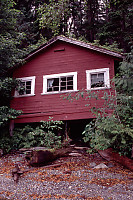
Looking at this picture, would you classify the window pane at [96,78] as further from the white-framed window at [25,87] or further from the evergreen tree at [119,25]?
the evergreen tree at [119,25]

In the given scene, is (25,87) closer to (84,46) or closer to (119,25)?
(84,46)

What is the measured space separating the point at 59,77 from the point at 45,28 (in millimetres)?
13818

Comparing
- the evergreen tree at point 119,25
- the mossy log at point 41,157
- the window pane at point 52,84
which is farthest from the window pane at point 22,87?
the evergreen tree at point 119,25

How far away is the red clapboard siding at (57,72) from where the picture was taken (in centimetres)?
1070

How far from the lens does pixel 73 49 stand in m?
11.8

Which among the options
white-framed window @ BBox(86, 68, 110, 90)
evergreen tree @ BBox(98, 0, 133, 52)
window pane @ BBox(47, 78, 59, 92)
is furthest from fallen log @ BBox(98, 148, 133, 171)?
evergreen tree @ BBox(98, 0, 133, 52)

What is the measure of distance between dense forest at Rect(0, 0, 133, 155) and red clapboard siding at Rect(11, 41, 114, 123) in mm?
747

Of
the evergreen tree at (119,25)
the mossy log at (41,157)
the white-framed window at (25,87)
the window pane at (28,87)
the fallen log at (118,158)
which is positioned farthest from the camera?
the evergreen tree at (119,25)

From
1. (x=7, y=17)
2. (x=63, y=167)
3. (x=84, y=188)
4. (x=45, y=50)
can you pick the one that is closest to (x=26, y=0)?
(x=7, y=17)

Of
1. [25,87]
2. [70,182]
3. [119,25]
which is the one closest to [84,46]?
[25,87]

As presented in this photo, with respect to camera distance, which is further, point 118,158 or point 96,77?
point 96,77

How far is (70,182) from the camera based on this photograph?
6223mm

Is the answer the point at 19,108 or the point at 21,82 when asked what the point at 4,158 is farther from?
the point at 21,82

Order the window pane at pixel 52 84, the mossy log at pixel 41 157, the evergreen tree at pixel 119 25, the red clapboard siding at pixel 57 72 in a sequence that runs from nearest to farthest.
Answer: the mossy log at pixel 41 157, the red clapboard siding at pixel 57 72, the window pane at pixel 52 84, the evergreen tree at pixel 119 25
